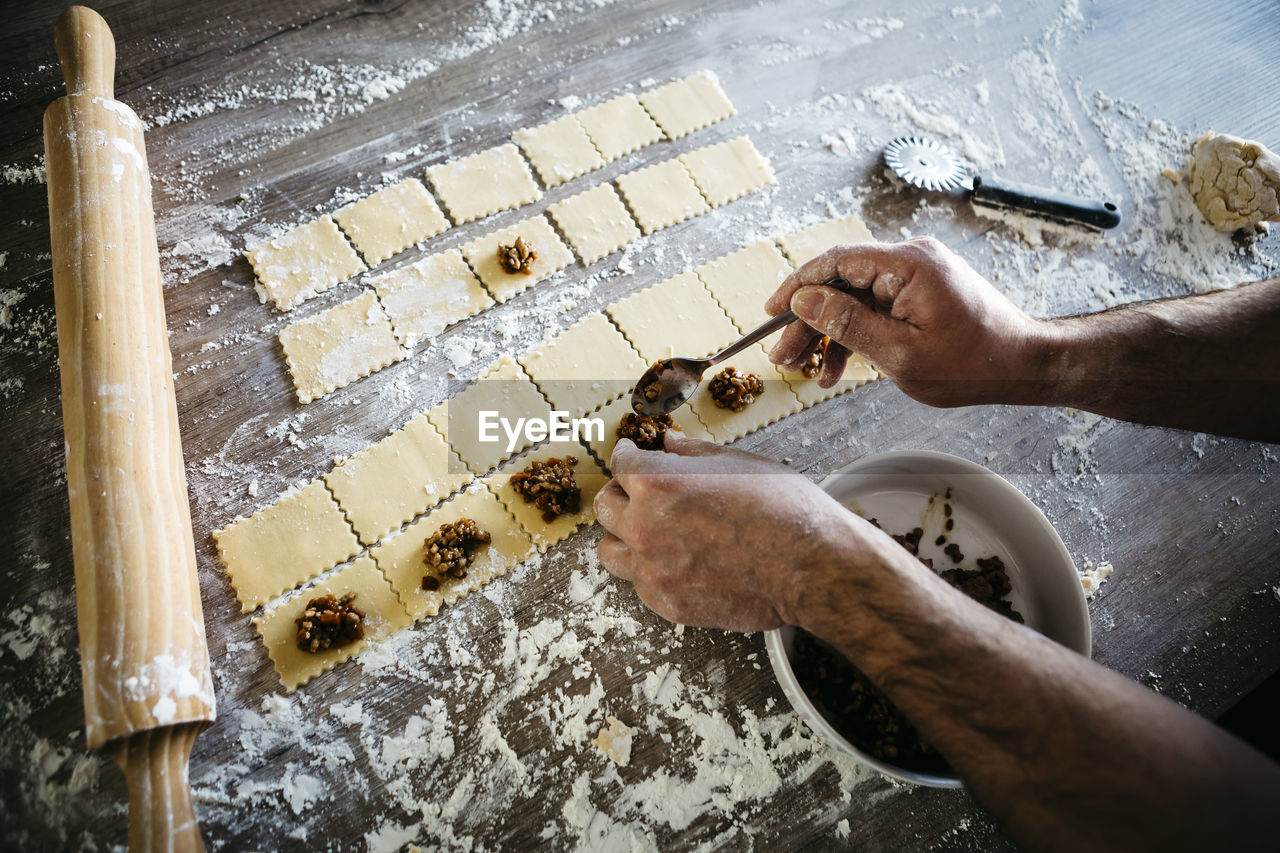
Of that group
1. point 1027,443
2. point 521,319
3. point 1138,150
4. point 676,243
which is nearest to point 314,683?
point 521,319

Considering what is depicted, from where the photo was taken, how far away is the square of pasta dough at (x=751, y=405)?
6.09ft

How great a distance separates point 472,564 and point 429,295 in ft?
2.48

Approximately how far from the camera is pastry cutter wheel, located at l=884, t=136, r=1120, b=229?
6.85 ft

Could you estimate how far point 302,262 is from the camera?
191 centimetres

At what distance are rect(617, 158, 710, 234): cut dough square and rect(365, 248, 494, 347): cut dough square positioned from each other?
528mm

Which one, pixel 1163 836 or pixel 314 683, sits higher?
pixel 1163 836

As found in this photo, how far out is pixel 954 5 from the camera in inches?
98.2

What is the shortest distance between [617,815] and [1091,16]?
3072mm

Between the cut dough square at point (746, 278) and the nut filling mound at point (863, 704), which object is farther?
the cut dough square at point (746, 278)

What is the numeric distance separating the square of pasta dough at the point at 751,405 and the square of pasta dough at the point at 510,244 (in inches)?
22.0

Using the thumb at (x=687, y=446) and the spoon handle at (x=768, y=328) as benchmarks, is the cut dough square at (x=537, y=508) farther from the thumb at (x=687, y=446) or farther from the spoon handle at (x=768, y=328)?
the spoon handle at (x=768, y=328)

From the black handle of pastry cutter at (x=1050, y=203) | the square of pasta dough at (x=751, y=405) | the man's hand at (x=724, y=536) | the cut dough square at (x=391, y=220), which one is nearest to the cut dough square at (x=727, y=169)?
the square of pasta dough at (x=751, y=405)

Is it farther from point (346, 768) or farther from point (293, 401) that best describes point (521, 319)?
point (346, 768)

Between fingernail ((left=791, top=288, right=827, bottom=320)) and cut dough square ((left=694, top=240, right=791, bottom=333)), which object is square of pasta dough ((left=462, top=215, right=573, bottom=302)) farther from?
fingernail ((left=791, top=288, right=827, bottom=320))
